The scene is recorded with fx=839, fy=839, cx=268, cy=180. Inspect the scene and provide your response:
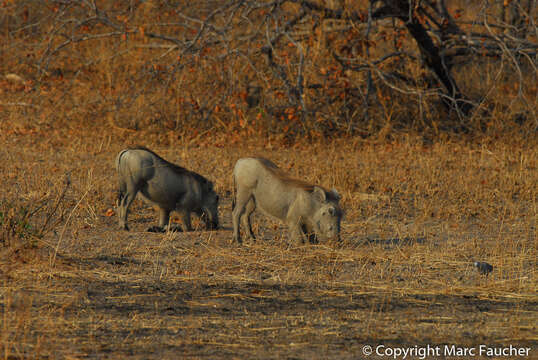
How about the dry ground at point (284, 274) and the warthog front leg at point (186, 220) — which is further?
the warthog front leg at point (186, 220)

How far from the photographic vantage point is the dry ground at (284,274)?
4.45 m

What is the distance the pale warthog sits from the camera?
22.5ft

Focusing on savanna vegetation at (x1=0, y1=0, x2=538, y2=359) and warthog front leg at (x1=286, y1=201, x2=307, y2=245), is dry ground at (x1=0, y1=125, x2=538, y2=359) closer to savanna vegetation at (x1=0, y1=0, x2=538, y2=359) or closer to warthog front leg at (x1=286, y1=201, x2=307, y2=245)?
savanna vegetation at (x1=0, y1=0, x2=538, y2=359)

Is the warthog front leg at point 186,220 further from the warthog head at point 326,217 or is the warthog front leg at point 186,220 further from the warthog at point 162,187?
the warthog head at point 326,217

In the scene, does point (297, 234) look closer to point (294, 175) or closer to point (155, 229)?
point (155, 229)

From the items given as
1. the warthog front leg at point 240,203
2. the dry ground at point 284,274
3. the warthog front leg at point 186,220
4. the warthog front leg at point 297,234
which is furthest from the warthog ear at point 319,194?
the warthog front leg at point 186,220

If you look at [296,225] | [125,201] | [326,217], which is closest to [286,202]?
[296,225]

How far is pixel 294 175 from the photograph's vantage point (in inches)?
389

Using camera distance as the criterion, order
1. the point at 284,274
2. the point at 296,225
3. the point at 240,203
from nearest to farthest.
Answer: the point at 284,274 → the point at 296,225 → the point at 240,203

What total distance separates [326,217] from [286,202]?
1.26 ft

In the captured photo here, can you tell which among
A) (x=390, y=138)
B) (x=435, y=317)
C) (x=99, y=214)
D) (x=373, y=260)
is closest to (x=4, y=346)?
(x=435, y=317)

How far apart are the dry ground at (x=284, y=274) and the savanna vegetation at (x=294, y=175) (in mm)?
22

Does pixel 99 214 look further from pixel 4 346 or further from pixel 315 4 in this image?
pixel 315 4

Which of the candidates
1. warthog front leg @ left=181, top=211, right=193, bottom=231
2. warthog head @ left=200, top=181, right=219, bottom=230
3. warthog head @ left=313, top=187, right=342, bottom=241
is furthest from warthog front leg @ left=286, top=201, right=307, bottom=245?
warthog front leg @ left=181, top=211, right=193, bottom=231
